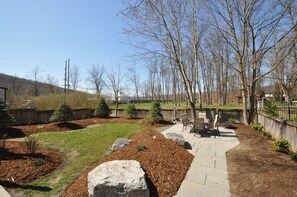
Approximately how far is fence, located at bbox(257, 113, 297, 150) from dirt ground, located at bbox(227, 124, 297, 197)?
0.65 meters

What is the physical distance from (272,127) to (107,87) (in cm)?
3794

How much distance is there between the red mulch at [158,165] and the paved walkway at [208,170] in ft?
0.61

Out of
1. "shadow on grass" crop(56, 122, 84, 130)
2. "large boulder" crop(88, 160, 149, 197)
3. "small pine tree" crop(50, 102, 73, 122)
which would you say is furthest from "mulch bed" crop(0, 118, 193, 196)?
"small pine tree" crop(50, 102, 73, 122)

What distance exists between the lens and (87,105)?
63.9 ft

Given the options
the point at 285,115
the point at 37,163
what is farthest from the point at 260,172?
the point at 285,115

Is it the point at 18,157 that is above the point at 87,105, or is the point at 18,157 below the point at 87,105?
below

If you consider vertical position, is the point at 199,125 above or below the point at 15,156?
above

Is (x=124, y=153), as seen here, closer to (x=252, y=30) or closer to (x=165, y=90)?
(x=252, y=30)

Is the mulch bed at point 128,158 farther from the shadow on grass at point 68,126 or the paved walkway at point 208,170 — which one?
the shadow on grass at point 68,126

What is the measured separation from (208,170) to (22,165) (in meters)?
4.82

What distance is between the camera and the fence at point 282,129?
19.6 feet

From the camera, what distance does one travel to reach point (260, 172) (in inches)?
175

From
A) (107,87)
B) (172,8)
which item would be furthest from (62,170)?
(107,87)

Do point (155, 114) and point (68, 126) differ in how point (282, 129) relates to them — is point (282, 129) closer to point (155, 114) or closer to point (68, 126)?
point (155, 114)
